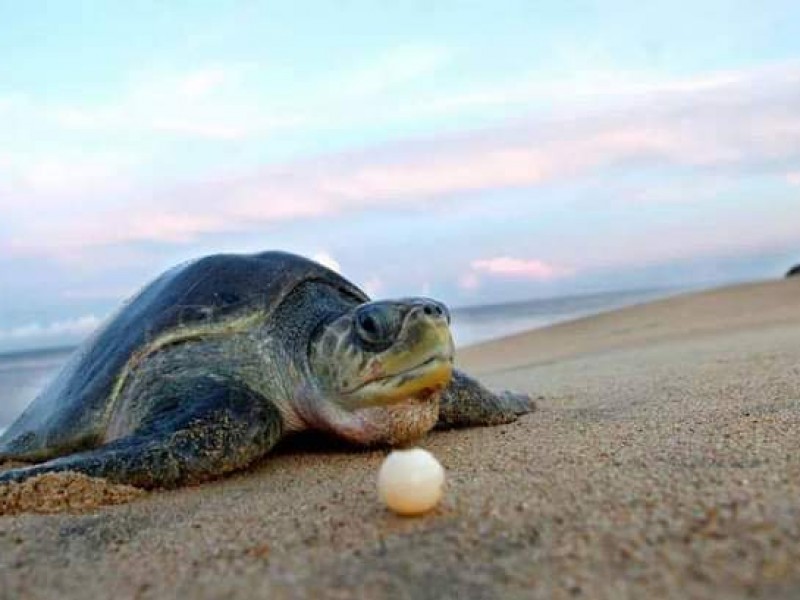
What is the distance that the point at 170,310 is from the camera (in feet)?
10.7

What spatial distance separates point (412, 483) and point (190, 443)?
1.19m

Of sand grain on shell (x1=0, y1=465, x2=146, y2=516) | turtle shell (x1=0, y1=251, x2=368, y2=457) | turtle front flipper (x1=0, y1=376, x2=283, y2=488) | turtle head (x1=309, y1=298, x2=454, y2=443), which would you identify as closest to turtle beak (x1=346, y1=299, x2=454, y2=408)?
turtle head (x1=309, y1=298, x2=454, y2=443)

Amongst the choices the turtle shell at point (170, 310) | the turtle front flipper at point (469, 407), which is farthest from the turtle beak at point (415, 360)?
the turtle shell at point (170, 310)

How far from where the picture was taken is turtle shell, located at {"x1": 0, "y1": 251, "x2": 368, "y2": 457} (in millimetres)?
3232

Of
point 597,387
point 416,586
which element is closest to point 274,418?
point 416,586

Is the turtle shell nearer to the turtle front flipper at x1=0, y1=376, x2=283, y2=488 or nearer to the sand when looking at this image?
the turtle front flipper at x1=0, y1=376, x2=283, y2=488

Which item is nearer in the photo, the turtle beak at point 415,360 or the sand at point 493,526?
the sand at point 493,526

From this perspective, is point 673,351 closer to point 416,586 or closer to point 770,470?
point 770,470

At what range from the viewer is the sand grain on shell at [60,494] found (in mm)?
2174

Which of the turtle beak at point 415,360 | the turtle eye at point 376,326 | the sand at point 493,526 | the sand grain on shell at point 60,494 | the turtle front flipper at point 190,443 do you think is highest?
the turtle eye at point 376,326

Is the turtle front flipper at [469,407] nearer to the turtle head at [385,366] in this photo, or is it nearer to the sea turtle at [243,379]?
the sea turtle at [243,379]

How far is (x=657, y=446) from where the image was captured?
90.6 inches

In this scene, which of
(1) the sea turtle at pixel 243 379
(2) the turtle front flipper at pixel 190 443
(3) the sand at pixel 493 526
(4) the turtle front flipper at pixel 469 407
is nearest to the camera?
(3) the sand at pixel 493 526

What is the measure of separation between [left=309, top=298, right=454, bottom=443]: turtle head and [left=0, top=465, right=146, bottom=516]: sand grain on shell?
2.78 ft
